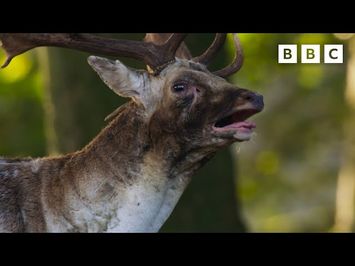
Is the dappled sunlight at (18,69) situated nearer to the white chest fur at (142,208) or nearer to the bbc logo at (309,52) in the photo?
the bbc logo at (309,52)

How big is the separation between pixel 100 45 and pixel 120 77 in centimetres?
45

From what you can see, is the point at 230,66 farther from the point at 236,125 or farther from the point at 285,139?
the point at 285,139

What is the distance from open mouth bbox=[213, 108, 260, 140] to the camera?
32.5 feet

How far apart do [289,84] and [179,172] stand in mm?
15767

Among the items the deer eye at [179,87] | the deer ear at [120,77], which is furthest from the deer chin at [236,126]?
the deer ear at [120,77]

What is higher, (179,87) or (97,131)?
(179,87)

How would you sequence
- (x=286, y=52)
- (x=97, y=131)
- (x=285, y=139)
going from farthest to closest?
(x=285, y=139), (x=286, y=52), (x=97, y=131)

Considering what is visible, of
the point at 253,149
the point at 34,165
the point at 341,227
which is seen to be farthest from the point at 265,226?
the point at 34,165

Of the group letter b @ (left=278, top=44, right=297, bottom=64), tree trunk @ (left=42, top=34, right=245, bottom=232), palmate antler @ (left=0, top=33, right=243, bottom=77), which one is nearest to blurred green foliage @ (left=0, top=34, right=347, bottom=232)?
letter b @ (left=278, top=44, right=297, bottom=64)

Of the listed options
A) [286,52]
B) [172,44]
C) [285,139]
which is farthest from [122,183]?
[285,139]

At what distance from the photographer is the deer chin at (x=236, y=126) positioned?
32.5 ft

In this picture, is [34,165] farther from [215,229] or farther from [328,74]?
[328,74]

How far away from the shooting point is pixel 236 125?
10008 millimetres
